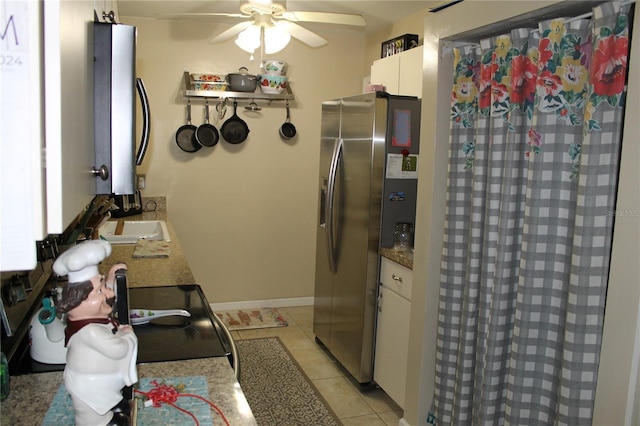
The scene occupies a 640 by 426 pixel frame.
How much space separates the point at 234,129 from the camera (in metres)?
4.46

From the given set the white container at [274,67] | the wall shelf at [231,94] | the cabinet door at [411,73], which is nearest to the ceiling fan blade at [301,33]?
the cabinet door at [411,73]

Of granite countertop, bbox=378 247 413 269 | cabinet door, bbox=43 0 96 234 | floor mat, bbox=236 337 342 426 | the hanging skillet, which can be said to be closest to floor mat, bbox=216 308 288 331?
floor mat, bbox=236 337 342 426

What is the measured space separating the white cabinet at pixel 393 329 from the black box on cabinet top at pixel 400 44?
5.16 ft

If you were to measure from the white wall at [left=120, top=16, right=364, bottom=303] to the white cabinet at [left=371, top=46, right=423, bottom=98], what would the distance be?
104cm

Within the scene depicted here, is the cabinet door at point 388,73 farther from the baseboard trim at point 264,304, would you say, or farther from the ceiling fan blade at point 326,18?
the baseboard trim at point 264,304

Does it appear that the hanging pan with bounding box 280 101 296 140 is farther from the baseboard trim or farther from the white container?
the baseboard trim

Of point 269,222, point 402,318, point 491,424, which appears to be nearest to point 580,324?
point 491,424

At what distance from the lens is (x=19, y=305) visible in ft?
4.80

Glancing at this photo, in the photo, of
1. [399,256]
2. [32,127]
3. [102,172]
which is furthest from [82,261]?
[399,256]

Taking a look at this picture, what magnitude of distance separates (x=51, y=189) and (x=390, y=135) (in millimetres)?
2474

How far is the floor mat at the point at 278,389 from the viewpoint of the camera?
2877 millimetres

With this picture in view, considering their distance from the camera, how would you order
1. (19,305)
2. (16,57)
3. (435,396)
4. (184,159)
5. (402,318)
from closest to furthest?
(16,57)
(19,305)
(435,396)
(402,318)
(184,159)

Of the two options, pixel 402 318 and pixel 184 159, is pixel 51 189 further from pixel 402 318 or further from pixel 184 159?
pixel 184 159

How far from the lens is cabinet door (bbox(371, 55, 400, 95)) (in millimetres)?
3486
